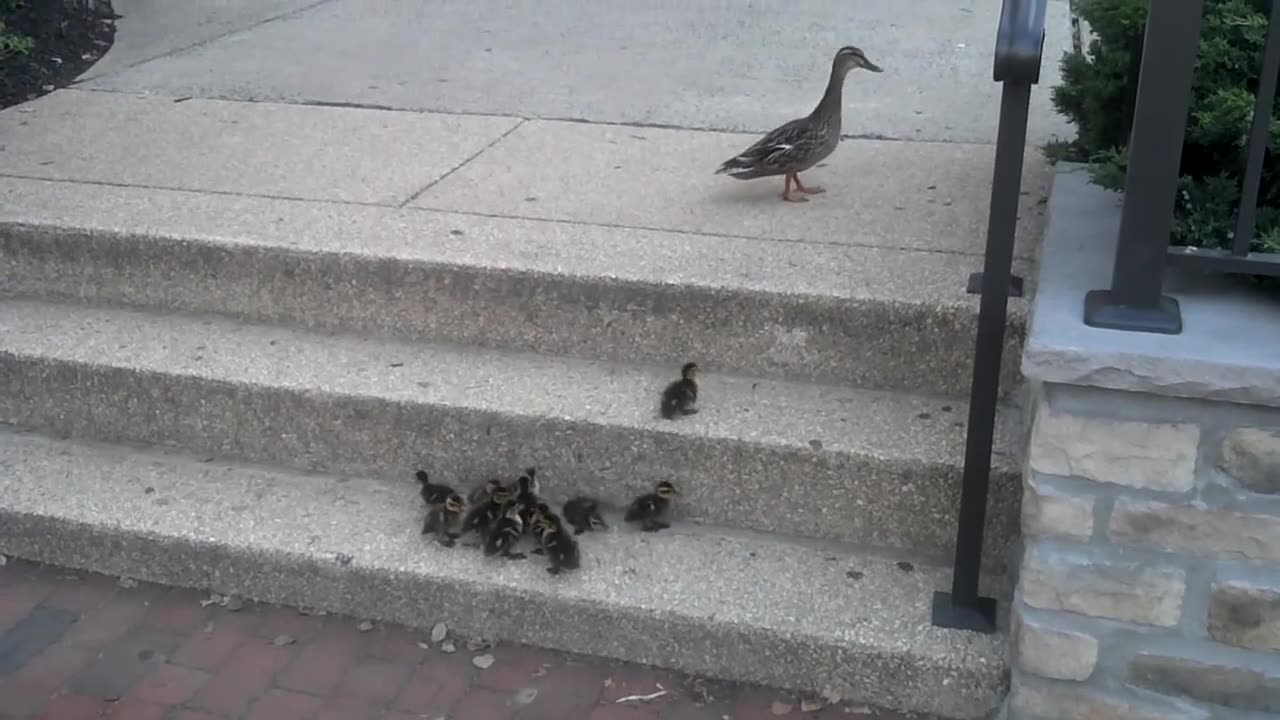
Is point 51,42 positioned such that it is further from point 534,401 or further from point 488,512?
point 488,512

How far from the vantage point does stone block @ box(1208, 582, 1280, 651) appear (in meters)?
2.43

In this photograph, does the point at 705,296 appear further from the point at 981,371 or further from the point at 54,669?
the point at 54,669

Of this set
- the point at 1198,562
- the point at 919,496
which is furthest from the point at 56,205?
the point at 1198,562

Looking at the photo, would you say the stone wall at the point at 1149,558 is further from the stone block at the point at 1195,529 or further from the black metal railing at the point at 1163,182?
the black metal railing at the point at 1163,182

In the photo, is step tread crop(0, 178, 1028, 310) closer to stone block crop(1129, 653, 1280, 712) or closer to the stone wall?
the stone wall

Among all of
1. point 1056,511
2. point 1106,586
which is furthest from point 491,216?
point 1106,586

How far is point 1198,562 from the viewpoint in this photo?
8.07 ft

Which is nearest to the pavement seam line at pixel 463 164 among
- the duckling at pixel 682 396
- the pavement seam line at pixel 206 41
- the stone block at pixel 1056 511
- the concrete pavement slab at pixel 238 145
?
the concrete pavement slab at pixel 238 145

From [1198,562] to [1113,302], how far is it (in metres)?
0.54

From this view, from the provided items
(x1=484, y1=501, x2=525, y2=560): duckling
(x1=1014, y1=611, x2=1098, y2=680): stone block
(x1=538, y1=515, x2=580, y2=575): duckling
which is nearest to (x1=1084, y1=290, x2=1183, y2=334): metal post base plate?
(x1=1014, y1=611, x2=1098, y2=680): stone block

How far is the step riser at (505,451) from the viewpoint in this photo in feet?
10.3

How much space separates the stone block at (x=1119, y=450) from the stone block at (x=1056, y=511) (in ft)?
0.15

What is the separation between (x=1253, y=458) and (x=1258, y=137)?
0.60 meters

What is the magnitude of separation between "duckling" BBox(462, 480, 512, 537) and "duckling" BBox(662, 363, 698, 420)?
0.48m
